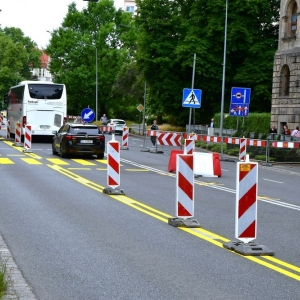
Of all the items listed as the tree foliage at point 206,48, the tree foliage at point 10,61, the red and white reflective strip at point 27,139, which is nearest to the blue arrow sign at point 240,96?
the red and white reflective strip at point 27,139

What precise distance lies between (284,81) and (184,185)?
3423 centimetres

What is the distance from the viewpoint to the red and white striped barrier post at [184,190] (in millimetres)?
12820

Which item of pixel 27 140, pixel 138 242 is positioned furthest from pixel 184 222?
pixel 27 140

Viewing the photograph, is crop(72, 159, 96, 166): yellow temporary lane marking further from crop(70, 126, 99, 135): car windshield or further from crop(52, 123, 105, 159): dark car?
crop(70, 126, 99, 135): car windshield

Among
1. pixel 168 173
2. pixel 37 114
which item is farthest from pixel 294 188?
pixel 37 114

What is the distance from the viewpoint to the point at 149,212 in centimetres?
1476

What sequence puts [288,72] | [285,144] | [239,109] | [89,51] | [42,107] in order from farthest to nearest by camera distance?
[89,51], [288,72], [42,107], [239,109], [285,144]

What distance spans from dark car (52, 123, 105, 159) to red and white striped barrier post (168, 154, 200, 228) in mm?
19678

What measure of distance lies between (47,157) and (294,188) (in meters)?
13.3

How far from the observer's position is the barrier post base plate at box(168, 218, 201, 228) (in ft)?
41.8

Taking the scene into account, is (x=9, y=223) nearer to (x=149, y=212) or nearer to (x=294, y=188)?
(x=149, y=212)

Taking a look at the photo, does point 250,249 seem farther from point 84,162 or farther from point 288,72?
point 288,72

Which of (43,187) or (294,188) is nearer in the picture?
(43,187)

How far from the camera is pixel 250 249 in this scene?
1018 centimetres
